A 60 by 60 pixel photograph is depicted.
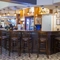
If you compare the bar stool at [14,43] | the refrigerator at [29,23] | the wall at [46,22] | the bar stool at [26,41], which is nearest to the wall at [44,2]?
the bar stool at [26,41]

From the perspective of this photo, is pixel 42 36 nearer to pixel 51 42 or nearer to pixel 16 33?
pixel 51 42

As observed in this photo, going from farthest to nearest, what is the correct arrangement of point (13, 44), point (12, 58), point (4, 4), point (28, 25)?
1. point (28, 25)
2. point (4, 4)
3. point (13, 44)
4. point (12, 58)

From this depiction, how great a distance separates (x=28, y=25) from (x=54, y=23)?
2486 millimetres

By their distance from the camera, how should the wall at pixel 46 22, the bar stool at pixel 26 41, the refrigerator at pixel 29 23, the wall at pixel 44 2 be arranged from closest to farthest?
the bar stool at pixel 26 41
the wall at pixel 44 2
the wall at pixel 46 22
the refrigerator at pixel 29 23

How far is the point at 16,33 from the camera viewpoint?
6.66 meters

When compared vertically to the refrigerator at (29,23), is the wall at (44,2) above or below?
above

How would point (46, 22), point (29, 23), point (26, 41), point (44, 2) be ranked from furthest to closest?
point (29, 23)
point (46, 22)
point (44, 2)
point (26, 41)

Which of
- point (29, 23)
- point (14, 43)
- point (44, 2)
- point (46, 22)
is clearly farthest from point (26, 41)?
point (29, 23)

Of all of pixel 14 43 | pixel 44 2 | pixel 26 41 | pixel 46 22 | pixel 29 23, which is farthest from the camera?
pixel 29 23

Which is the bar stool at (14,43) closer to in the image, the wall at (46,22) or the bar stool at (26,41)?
the bar stool at (26,41)

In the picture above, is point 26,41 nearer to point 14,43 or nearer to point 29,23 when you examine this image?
point 14,43

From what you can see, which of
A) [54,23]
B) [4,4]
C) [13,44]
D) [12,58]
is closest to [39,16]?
[54,23]

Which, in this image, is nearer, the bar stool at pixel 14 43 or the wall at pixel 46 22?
the bar stool at pixel 14 43

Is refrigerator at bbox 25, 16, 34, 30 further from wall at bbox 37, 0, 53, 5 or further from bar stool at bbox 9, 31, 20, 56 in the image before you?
bar stool at bbox 9, 31, 20, 56
